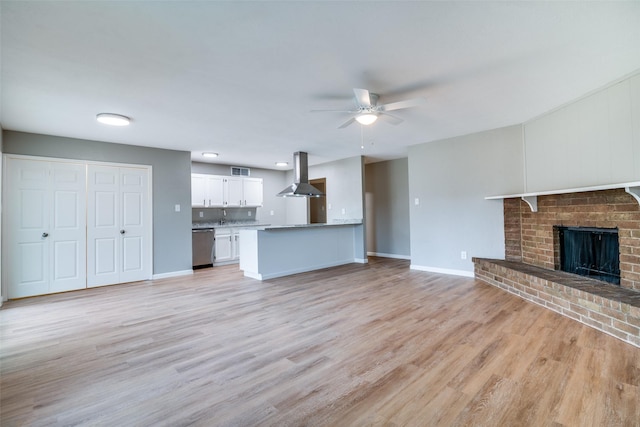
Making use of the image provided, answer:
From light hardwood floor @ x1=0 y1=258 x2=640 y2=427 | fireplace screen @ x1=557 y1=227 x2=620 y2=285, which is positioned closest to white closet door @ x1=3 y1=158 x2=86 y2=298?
light hardwood floor @ x1=0 y1=258 x2=640 y2=427

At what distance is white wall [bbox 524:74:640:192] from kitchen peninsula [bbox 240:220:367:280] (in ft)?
11.3

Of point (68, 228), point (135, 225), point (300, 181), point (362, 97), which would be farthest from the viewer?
point (300, 181)

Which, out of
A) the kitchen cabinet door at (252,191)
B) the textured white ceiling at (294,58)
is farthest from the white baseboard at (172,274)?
the textured white ceiling at (294,58)

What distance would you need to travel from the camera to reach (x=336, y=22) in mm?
1904

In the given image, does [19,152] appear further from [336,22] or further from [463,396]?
[463,396]

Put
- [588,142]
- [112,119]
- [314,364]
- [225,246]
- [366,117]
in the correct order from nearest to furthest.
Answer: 1. [314,364]
2. [366,117]
3. [588,142]
4. [112,119]
5. [225,246]

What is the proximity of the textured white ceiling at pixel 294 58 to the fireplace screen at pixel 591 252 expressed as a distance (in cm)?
163

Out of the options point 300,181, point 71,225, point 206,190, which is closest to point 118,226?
point 71,225

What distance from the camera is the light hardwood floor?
1.59 meters

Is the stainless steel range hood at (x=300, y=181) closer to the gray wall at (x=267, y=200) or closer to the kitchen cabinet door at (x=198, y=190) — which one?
the kitchen cabinet door at (x=198, y=190)

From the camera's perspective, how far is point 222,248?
663 cm

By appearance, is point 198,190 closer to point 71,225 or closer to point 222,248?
point 222,248

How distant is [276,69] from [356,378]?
2.54 m

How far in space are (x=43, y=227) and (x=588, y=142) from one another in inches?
292
